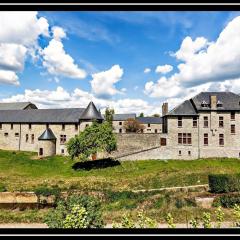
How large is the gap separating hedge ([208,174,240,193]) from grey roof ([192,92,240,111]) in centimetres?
1467

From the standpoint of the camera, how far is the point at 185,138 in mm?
30156

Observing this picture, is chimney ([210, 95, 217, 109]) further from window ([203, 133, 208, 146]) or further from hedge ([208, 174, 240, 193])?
hedge ([208, 174, 240, 193])

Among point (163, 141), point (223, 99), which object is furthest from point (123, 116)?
point (223, 99)

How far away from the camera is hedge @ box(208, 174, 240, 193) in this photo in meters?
15.9

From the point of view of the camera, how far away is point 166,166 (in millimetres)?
26328

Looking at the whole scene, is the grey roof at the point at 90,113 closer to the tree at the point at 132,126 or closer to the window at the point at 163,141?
the window at the point at 163,141

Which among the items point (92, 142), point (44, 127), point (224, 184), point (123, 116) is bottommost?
point (224, 184)

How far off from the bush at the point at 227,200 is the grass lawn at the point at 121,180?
760 mm

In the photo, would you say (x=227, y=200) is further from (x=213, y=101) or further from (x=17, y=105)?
(x=17, y=105)

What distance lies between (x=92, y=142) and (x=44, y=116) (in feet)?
44.6

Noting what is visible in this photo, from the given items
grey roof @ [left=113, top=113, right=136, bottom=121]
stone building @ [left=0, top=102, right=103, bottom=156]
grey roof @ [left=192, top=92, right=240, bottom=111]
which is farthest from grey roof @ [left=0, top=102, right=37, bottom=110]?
grey roof @ [left=192, top=92, right=240, bottom=111]
